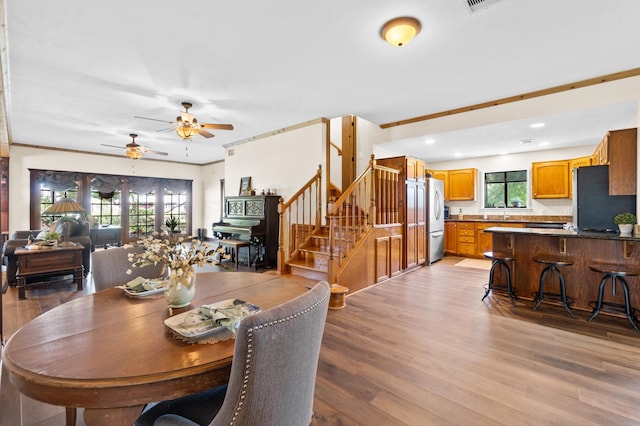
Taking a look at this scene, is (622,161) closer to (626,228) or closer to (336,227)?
(626,228)

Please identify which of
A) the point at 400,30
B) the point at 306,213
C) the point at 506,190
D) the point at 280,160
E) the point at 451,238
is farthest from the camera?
the point at 451,238

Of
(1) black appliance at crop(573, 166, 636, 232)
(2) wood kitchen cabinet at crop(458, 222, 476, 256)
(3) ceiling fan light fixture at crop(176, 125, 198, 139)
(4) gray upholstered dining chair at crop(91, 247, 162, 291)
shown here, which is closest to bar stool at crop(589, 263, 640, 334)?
(1) black appliance at crop(573, 166, 636, 232)

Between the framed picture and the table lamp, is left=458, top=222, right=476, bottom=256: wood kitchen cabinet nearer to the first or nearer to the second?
the framed picture

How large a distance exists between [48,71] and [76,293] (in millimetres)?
2927

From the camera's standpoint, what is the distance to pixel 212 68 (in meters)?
3.35

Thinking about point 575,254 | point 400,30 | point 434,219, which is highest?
point 400,30

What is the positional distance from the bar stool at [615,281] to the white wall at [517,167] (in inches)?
145

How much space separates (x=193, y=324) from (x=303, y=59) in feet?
9.57

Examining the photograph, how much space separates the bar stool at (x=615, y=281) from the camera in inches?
115

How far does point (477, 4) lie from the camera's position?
2289mm

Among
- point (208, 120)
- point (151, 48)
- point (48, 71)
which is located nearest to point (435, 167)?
point (208, 120)

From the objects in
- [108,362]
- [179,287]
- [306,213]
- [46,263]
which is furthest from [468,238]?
[46,263]

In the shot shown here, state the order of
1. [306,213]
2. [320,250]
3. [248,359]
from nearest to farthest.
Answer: [248,359], [320,250], [306,213]

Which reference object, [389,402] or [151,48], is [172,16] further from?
[389,402]
